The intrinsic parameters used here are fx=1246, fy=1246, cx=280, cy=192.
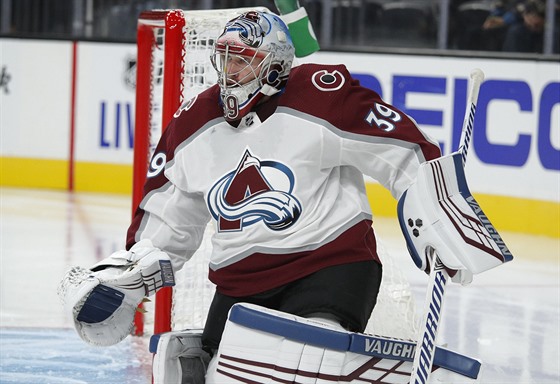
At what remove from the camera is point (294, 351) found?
2.50 m

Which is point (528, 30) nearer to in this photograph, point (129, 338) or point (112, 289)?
point (129, 338)

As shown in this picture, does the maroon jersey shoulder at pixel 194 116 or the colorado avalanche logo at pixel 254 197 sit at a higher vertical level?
the maroon jersey shoulder at pixel 194 116

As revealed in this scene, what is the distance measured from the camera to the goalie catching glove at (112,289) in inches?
105

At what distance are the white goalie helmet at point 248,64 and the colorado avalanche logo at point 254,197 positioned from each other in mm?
118

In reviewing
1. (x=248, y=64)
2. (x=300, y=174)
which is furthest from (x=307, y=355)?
(x=248, y=64)

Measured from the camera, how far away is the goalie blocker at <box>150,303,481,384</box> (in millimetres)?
2502

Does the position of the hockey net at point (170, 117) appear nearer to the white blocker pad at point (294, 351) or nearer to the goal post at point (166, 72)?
the goal post at point (166, 72)

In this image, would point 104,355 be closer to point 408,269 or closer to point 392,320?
point 392,320

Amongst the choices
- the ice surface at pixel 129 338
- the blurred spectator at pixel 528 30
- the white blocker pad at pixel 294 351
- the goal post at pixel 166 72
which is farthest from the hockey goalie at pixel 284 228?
the blurred spectator at pixel 528 30

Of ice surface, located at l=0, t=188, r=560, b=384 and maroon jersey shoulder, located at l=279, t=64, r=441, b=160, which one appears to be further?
ice surface, located at l=0, t=188, r=560, b=384

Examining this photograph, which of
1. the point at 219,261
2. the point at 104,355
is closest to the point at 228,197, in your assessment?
the point at 219,261

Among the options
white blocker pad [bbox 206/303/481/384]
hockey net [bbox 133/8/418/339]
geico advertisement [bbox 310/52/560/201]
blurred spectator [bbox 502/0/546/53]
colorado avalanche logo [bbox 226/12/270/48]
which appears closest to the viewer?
white blocker pad [bbox 206/303/481/384]

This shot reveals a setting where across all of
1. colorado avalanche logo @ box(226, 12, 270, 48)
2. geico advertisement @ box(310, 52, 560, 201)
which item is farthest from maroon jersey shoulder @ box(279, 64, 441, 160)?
geico advertisement @ box(310, 52, 560, 201)

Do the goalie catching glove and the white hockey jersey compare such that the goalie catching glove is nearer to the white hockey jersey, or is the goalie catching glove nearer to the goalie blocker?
the white hockey jersey
